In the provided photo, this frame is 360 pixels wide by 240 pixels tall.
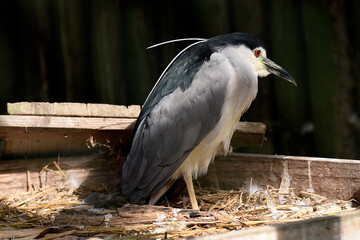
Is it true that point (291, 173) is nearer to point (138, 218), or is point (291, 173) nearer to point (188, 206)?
point (188, 206)

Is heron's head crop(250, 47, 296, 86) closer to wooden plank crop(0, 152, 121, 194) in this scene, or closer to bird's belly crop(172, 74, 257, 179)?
bird's belly crop(172, 74, 257, 179)

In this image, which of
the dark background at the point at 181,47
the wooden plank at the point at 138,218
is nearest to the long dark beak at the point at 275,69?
the dark background at the point at 181,47

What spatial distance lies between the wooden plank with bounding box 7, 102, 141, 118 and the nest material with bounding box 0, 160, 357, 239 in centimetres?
51

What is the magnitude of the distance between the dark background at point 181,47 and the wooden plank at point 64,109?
93 centimetres

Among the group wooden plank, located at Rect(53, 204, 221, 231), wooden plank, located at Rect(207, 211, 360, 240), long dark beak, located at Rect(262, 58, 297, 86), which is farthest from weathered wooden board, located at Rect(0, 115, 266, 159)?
wooden plank, located at Rect(207, 211, 360, 240)

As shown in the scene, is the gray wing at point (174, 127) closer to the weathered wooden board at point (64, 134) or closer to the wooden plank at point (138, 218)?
the weathered wooden board at point (64, 134)

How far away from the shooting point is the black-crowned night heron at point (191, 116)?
2773 millimetres

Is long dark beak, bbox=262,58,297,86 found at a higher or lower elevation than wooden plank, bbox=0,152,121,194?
higher

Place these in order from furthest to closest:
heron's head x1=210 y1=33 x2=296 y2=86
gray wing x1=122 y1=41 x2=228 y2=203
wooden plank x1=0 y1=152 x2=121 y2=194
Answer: wooden plank x1=0 y1=152 x2=121 y2=194
heron's head x1=210 y1=33 x2=296 y2=86
gray wing x1=122 y1=41 x2=228 y2=203

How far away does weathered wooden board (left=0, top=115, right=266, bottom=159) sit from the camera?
8.76 feet

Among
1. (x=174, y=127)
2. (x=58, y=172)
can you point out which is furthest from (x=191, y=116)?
(x=58, y=172)

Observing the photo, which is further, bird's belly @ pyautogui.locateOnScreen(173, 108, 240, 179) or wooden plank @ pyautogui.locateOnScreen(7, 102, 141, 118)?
bird's belly @ pyautogui.locateOnScreen(173, 108, 240, 179)

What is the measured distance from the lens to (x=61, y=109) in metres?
2.79

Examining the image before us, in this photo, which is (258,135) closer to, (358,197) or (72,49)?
(358,197)
